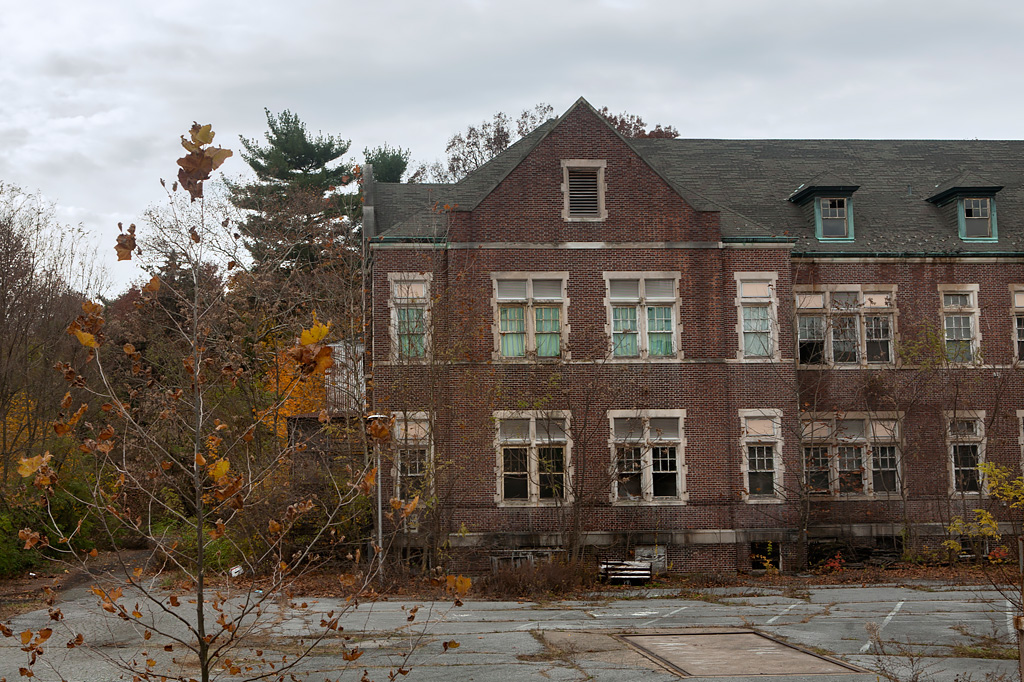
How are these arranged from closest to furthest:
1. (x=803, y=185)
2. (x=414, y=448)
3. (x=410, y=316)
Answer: (x=414, y=448)
(x=410, y=316)
(x=803, y=185)

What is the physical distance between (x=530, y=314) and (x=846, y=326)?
28.4ft

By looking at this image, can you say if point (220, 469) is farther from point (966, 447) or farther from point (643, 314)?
point (966, 447)

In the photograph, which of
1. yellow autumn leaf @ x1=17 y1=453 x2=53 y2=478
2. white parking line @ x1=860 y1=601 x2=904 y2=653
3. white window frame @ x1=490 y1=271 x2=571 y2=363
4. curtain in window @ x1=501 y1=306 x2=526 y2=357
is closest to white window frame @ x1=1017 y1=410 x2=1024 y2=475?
white parking line @ x1=860 y1=601 x2=904 y2=653

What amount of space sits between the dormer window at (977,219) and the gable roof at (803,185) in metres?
0.30

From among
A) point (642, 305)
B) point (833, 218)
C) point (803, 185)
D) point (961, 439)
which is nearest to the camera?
point (642, 305)

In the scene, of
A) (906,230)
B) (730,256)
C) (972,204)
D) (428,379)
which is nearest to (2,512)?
(428,379)

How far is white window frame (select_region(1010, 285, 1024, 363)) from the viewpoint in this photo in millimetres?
25656

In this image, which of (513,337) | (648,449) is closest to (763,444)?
(648,449)

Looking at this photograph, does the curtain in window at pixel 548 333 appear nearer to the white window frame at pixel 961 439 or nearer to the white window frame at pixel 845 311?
the white window frame at pixel 845 311

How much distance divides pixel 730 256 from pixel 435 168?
26.7 meters

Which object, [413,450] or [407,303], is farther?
[407,303]

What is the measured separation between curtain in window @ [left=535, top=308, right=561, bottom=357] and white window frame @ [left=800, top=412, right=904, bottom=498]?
6807 mm

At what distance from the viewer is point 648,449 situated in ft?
76.0

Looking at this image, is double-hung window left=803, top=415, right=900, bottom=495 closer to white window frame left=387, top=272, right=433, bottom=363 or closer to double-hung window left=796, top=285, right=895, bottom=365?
double-hung window left=796, top=285, right=895, bottom=365
